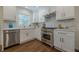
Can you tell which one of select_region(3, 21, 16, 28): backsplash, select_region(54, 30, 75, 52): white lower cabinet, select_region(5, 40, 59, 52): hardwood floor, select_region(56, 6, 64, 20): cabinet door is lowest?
select_region(5, 40, 59, 52): hardwood floor

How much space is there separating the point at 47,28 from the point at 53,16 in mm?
255

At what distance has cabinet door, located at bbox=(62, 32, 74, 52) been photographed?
149cm

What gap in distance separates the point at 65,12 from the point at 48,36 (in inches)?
21.9

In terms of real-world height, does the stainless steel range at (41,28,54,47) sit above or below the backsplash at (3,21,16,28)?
below

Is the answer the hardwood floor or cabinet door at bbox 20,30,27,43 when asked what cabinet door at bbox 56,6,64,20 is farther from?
cabinet door at bbox 20,30,27,43

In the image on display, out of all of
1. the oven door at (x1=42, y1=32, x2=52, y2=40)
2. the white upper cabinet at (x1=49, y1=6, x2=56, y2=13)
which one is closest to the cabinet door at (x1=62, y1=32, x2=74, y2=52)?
the oven door at (x1=42, y1=32, x2=52, y2=40)

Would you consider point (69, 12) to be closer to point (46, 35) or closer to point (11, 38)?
point (46, 35)

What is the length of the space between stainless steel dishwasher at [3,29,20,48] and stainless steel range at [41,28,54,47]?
491mm

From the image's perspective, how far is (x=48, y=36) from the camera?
1.66 metres

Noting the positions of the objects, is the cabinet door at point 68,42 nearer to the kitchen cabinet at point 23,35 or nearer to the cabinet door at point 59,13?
the cabinet door at point 59,13

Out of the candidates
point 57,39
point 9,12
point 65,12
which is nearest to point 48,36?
point 57,39

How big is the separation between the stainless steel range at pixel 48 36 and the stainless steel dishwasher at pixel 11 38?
1.61 feet
